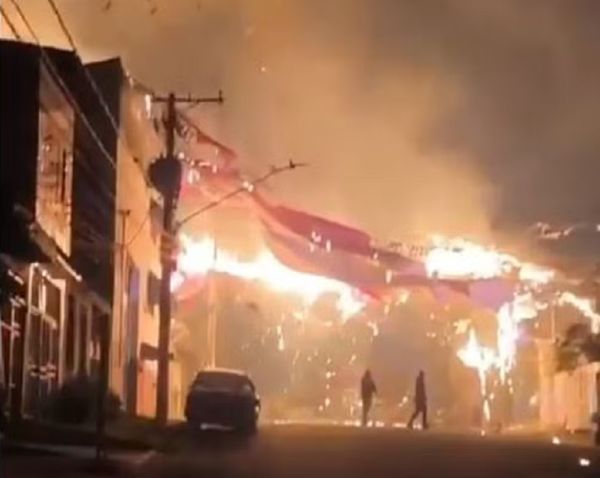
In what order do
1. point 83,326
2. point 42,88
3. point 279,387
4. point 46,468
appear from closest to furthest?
point 46,468 < point 42,88 < point 83,326 < point 279,387

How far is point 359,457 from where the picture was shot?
27906 millimetres

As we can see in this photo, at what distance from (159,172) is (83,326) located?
15.5 feet

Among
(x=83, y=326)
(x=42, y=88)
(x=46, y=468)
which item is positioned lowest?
(x=46, y=468)

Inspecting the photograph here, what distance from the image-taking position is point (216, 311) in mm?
76500

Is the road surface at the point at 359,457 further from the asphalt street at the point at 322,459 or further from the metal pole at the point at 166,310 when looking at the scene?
the metal pole at the point at 166,310

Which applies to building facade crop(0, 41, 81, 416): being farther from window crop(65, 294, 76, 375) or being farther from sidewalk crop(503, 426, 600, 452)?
sidewalk crop(503, 426, 600, 452)

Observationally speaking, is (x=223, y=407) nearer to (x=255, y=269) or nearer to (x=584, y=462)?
(x=584, y=462)

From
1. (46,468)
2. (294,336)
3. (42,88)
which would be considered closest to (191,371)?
(294,336)

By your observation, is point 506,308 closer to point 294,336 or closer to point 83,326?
point 294,336

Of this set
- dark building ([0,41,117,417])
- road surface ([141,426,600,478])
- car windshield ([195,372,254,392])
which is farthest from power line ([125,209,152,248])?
road surface ([141,426,600,478])

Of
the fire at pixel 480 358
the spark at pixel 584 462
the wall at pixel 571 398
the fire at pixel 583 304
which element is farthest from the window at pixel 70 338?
the fire at pixel 480 358

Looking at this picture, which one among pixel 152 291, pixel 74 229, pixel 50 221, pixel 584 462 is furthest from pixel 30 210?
pixel 152 291

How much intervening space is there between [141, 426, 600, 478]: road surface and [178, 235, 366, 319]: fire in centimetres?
3093

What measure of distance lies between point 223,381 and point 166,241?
4.95m
